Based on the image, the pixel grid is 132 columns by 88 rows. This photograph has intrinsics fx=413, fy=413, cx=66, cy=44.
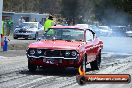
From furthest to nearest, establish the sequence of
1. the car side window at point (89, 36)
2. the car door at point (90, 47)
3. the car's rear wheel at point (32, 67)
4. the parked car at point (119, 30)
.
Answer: the parked car at point (119, 30)
the car side window at point (89, 36)
the car door at point (90, 47)
the car's rear wheel at point (32, 67)

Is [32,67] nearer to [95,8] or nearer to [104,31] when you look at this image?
[104,31]

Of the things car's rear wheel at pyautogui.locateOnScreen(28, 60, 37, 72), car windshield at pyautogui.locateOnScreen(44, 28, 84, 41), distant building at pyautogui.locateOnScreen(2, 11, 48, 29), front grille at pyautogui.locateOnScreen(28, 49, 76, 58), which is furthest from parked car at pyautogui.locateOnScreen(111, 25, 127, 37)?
front grille at pyautogui.locateOnScreen(28, 49, 76, 58)

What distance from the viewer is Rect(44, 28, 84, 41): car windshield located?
40.5 ft

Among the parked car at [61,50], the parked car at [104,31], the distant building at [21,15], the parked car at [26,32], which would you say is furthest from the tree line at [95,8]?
the parked car at [61,50]

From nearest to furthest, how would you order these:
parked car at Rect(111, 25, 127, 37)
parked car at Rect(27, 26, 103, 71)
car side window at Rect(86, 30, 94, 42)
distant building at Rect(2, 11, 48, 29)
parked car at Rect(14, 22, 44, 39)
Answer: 1. parked car at Rect(27, 26, 103, 71)
2. car side window at Rect(86, 30, 94, 42)
3. parked car at Rect(14, 22, 44, 39)
4. distant building at Rect(2, 11, 48, 29)
5. parked car at Rect(111, 25, 127, 37)

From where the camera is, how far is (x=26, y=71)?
12078 mm

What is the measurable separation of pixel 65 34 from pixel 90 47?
2.79 feet

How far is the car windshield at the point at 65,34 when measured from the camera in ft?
40.5

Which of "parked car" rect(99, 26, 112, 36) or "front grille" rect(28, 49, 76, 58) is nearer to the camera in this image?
"front grille" rect(28, 49, 76, 58)

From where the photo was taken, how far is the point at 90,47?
1245 centimetres

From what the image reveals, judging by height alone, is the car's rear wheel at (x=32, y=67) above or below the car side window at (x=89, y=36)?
below

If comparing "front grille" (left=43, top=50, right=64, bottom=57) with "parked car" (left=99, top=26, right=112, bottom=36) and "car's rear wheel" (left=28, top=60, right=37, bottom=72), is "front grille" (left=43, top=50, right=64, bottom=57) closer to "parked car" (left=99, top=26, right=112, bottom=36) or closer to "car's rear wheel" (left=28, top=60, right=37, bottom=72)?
"car's rear wheel" (left=28, top=60, right=37, bottom=72)

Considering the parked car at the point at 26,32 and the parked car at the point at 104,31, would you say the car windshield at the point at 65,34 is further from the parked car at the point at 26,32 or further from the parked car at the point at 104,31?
the parked car at the point at 104,31

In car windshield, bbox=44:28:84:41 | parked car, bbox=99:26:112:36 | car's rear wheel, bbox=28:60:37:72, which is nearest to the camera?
car's rear wheel, bbox=28:60:37:72
